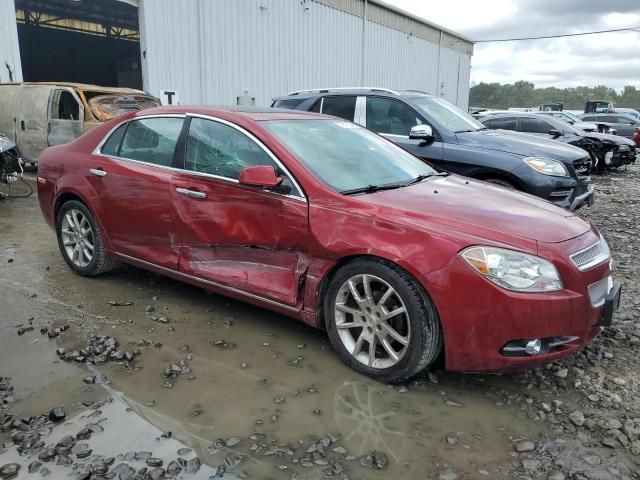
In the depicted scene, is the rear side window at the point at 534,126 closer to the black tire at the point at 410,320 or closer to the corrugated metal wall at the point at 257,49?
the corrugated metal wall at the point at 257,49

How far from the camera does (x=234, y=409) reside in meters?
2.90

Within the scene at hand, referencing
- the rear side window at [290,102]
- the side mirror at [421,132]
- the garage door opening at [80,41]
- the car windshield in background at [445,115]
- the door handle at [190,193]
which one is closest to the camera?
the door handle at [190,193]

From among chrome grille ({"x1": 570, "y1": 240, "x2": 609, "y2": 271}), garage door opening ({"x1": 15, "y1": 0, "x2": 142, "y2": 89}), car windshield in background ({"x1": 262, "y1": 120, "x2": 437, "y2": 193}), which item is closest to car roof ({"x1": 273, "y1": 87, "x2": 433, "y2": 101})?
car windshield in background ({"x1": 262, "y1": 120, "x2": 437, "y2": 193})

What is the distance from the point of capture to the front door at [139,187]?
409cm

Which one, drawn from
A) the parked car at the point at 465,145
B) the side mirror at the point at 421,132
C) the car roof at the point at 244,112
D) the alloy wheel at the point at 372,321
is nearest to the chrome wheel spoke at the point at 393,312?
the alloy wheel at the point at 372,321

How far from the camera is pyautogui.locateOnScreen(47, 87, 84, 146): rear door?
988 cm

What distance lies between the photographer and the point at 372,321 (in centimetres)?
312

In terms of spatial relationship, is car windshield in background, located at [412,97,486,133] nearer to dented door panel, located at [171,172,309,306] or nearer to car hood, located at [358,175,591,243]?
car hood, located at [358,175,591,243]

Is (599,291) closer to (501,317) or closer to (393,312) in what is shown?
(501,317)

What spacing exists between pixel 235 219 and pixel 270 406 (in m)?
1.28

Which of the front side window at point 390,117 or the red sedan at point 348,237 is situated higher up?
the front side window at point 390,117

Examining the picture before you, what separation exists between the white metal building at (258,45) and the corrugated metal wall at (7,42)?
2 cm

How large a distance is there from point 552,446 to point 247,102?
14.3 m

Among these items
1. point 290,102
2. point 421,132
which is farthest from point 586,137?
point 421,132
